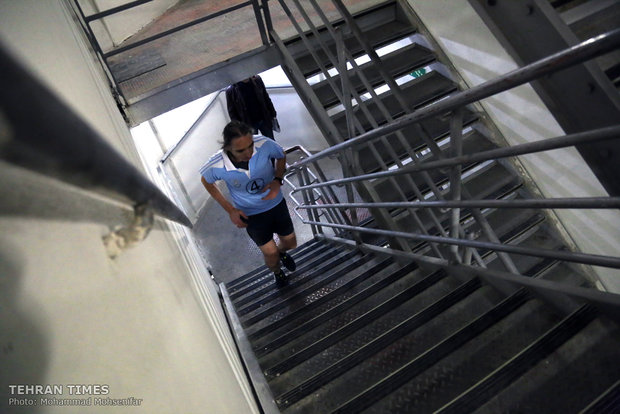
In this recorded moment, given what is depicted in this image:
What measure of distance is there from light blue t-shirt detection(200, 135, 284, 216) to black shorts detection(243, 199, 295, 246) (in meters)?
0.16

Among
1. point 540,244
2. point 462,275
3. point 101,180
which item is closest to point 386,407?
point 462,275

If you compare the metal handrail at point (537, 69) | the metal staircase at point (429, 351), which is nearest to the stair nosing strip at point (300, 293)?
the metal staircase at point (429, 351)

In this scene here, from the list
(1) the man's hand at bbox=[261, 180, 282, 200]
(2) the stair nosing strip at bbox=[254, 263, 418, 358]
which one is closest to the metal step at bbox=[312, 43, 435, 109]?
(1) the man's hand at bbox=[261, 180, 282, 200]

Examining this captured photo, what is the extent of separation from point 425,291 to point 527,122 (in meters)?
1.94

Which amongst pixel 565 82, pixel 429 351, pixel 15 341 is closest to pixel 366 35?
pixel 565 82

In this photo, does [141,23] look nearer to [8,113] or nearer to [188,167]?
[188,167]

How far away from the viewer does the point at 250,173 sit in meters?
2.72

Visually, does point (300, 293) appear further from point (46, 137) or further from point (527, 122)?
point (46, 137)

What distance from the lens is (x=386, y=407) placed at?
179cm

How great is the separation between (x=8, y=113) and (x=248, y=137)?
240 centimetres

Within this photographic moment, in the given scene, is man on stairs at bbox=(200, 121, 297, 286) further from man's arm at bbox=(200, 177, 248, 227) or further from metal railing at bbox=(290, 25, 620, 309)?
metal railing at bbox=(290, 25, 620, 309)

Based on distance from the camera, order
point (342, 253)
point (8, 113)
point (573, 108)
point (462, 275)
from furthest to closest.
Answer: point (342, 253)
point (462, 275)
point (573, 108)
point (8, 113)

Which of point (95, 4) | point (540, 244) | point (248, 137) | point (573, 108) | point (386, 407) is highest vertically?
point (95, 4)

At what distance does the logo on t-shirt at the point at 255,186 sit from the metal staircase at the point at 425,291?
1.45 ft
